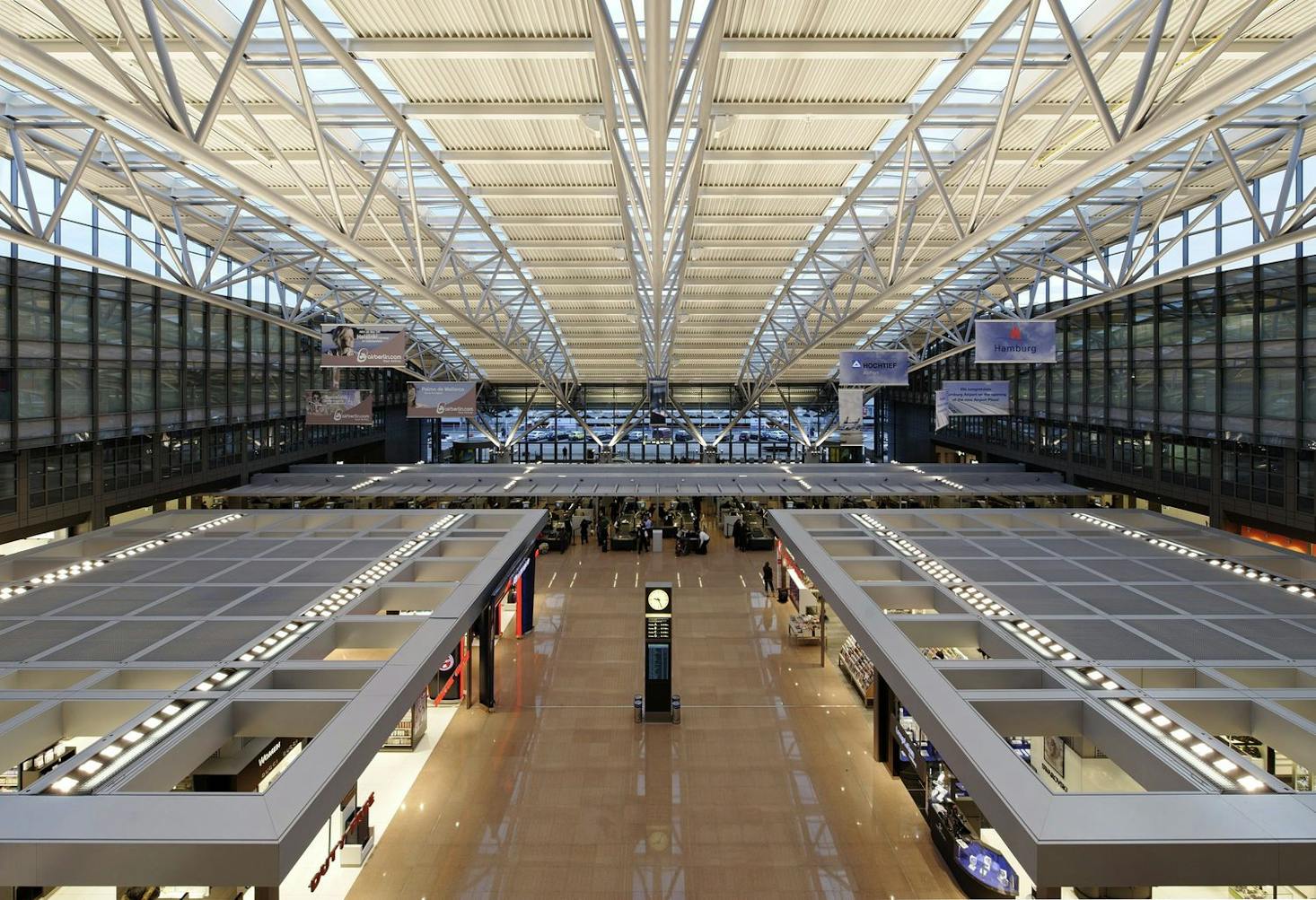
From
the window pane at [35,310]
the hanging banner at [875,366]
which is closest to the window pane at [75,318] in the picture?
the window pane at [35,310]

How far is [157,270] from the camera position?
2227 cm

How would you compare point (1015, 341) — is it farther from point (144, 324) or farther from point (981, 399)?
point (144, 324)

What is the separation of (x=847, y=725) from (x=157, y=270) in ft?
79.5

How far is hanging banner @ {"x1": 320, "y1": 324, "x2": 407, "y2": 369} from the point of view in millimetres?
17938

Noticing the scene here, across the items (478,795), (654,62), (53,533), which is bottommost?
(478,795)

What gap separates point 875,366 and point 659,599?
10237 mm

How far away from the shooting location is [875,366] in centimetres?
1959

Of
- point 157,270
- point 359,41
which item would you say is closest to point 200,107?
point 359,41

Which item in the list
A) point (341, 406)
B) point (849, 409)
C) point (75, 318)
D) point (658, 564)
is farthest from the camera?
point (658, 564)

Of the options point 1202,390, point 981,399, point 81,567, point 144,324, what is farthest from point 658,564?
point 144,324

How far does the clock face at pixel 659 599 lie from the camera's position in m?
13.2

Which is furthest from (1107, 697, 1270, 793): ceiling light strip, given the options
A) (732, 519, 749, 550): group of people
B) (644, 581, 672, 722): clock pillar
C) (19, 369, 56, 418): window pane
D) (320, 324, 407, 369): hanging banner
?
(19, 369, 56, 418): window pane

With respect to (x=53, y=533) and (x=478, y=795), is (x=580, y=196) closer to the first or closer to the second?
(x=478, y=795)

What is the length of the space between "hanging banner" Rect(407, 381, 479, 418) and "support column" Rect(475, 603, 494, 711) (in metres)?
11.9
